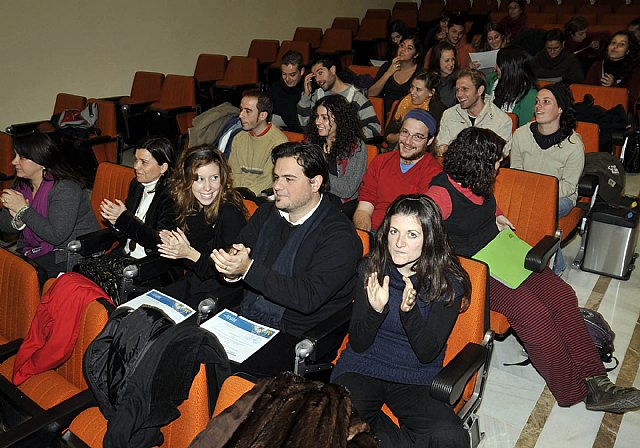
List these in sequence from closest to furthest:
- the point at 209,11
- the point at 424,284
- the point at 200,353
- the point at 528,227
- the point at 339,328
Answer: the point at 200,353 < the point at 424,284 < the point at 339,328 < the point at 528,227 < the point at 209,11

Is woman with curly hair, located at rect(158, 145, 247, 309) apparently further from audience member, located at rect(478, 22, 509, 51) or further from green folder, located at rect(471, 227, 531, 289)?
audience member, located at rect(478, 22, 509, 51)

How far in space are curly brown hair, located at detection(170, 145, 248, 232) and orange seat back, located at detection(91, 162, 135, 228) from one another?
1.75 feet

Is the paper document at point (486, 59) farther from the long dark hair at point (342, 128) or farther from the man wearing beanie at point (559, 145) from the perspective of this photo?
the long dark hair at point (342, 128)

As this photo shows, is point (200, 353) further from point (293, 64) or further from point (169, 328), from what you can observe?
point (293, 64)

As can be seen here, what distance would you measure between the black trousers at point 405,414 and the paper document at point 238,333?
0.33m

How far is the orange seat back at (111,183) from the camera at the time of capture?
3.24 meters

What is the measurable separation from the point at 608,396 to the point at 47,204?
8.95 ft

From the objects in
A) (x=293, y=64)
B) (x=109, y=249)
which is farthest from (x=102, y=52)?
(x=109, y=249)

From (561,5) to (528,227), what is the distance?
7470 millimetres

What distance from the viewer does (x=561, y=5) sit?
9.14 meters

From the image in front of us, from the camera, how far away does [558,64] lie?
215 inches

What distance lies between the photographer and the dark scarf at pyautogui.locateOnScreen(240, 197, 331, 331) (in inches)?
91.3

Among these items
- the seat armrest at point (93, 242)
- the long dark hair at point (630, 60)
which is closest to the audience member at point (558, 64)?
the long dark hair at point (630, 60)

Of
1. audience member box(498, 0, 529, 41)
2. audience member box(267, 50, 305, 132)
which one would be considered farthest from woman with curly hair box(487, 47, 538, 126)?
audience member box(498, 0, 529, 41)
